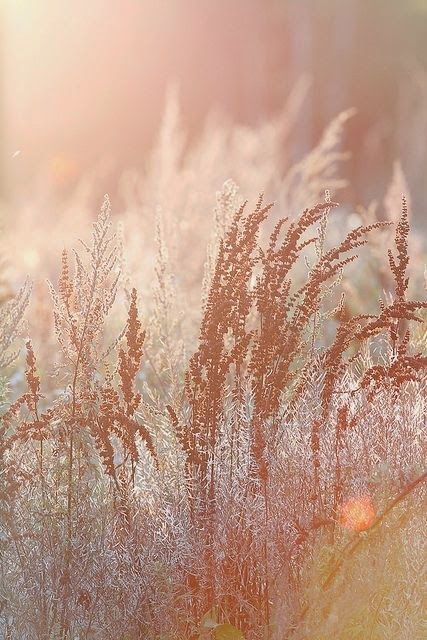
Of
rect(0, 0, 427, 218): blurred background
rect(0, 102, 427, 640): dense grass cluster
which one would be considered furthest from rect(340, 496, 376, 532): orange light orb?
rect(0, 0, 427, 218): blurred background

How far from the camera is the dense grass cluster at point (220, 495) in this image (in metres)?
3.12

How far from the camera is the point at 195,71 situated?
25234mm

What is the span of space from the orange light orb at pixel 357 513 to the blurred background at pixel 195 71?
55.6 ft

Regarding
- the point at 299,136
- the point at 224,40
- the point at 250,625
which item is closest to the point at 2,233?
the point at 250,625

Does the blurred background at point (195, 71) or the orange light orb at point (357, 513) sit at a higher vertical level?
the blurred background at point (195, 71)

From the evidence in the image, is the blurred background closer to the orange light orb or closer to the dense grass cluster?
the dense grass cluster

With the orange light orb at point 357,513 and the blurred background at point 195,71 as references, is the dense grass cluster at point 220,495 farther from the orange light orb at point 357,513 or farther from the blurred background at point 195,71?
the blurred background at point 195,71

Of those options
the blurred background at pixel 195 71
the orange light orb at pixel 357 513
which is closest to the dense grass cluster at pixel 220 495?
the orange light orb at pixel 357 513

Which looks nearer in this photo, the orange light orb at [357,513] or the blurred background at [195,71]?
the orange light orb at [357,513]

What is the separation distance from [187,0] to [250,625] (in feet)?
79.1

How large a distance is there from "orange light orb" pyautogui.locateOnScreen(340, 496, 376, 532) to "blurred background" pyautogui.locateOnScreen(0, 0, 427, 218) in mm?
16958

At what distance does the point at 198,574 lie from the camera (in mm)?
3098

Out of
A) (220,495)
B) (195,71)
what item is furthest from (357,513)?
(195,71)

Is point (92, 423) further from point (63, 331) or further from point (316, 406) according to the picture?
point (316, 406)
